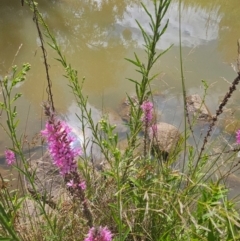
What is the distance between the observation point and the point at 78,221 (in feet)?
6.01

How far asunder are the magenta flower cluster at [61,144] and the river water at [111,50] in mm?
3531

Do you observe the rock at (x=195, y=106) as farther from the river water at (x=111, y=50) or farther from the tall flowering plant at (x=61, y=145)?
the tall flowering plant at (x=61, y=145)

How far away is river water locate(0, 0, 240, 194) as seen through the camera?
5641 mm

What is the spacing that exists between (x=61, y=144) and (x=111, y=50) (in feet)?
20.5

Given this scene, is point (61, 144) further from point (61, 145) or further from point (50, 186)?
point (50, 186)

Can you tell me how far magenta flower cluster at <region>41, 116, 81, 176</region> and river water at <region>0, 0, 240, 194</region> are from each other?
3.53 m

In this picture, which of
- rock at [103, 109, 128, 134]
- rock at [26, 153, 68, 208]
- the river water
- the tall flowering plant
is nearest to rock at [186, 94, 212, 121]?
the river water

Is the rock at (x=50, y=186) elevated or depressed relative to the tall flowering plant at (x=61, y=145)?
elevated

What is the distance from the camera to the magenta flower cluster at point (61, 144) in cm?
116

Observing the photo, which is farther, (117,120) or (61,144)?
(117,120)

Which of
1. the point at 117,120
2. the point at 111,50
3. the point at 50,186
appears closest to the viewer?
the point at 50,186

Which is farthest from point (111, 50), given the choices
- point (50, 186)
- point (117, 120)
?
point (50, 186)

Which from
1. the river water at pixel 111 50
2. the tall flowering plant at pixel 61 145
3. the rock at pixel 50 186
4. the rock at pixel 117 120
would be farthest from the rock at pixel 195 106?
the tall flowering plant at pixel 61 145

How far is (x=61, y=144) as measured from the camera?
46.5 inches
